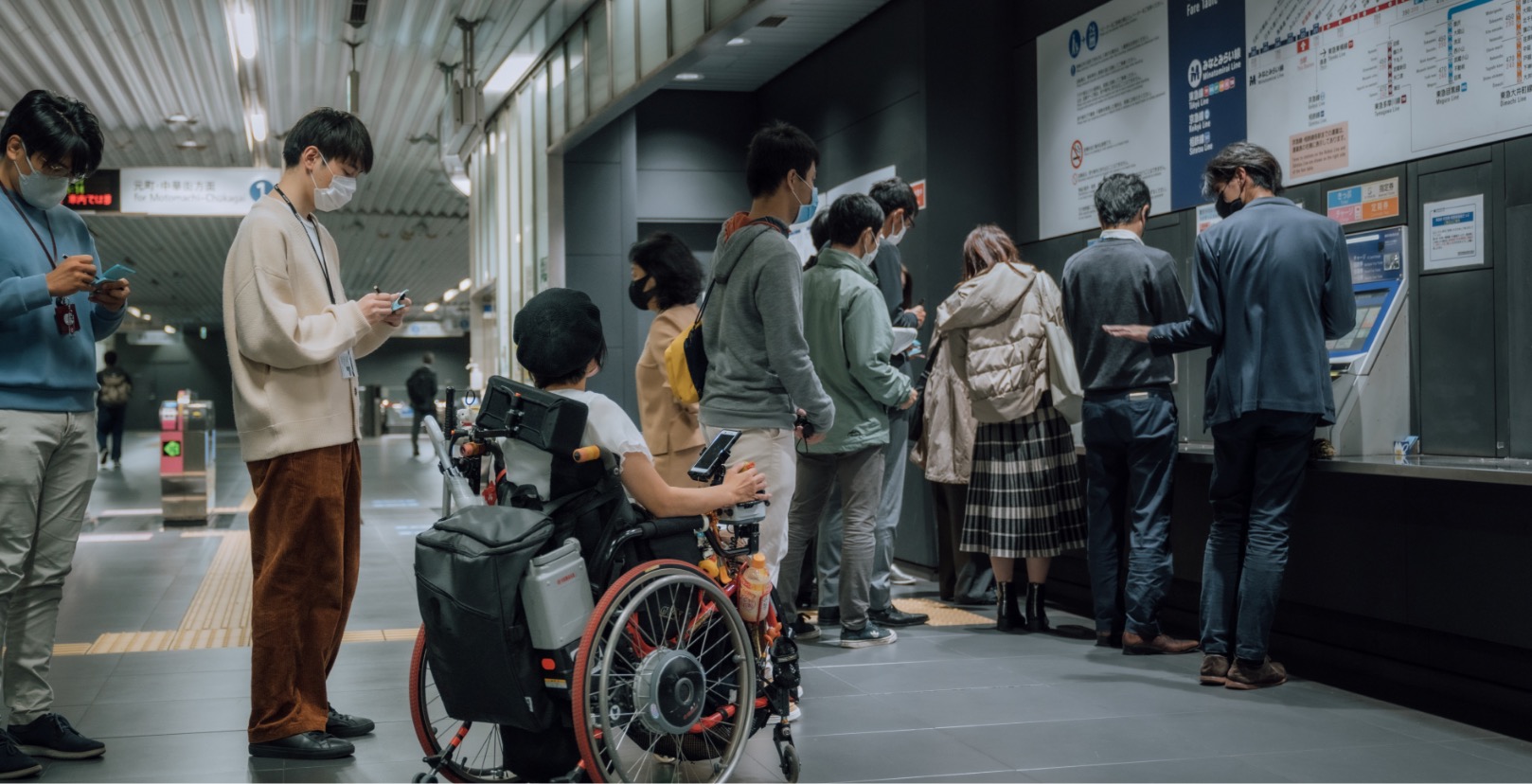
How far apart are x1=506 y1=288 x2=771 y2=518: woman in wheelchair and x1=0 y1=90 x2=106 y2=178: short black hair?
49.0 inches

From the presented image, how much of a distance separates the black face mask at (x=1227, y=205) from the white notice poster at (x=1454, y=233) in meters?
0.63

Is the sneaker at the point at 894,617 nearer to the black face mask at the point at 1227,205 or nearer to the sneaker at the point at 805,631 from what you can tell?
→ the sneaker at the point at 805,631

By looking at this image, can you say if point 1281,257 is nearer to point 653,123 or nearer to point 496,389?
point 496,389

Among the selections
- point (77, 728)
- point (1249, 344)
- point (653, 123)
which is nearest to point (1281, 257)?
point (1249, 344)

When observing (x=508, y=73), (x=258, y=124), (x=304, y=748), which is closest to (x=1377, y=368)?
(x=304, y=748)

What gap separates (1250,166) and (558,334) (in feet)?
7.69

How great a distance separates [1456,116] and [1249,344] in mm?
1067

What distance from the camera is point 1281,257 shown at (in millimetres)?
3650

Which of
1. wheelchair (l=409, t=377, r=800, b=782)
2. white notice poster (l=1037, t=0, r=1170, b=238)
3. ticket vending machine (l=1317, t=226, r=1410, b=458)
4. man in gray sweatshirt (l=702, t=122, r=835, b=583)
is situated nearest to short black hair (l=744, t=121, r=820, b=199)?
man in gray sweatshirt (l=702, t=122, r=835, b=583)

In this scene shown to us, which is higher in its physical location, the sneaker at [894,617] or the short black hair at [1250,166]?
the short black hair at [1250,166]

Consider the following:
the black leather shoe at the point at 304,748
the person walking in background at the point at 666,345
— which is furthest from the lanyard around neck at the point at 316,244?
the black leather shoe at the point at 304,748

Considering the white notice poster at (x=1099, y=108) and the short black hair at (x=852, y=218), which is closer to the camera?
the short black hair at (x=852, y=218)

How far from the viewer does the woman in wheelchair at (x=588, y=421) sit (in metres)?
2.58

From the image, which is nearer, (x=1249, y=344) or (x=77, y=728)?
(x=77, y=728)
